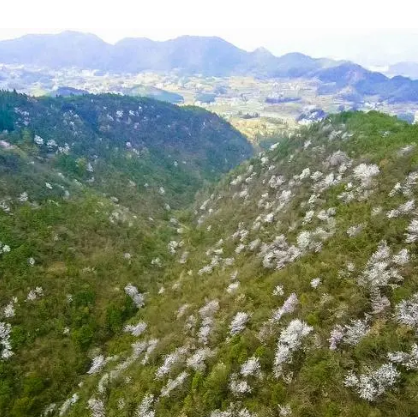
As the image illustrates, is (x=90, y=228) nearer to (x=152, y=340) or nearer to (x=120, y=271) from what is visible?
(x=120, y=271)

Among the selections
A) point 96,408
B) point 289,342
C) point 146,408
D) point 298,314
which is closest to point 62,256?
point 96,408

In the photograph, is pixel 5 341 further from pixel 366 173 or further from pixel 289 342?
pixel 366 173

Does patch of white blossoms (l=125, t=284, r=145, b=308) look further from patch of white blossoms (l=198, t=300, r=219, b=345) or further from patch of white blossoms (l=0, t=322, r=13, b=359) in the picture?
patch of white blossoms (l=198, t=300, r=219, b=345)

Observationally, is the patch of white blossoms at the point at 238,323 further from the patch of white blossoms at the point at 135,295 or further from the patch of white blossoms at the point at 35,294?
the patch of white blossoms at the point at 35,294

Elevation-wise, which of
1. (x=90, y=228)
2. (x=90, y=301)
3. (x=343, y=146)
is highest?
(x=343, y=146)

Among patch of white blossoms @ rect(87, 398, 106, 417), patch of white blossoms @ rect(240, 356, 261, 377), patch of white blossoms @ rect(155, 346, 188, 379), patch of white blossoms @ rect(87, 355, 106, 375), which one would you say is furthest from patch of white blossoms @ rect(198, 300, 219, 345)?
patch of white blossoms @ rect(87, 355, 106, 375)

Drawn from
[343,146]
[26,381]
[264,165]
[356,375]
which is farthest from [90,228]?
[356,375]

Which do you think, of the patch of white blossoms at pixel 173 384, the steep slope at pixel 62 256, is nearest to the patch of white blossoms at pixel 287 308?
the patch of white blossoms at pixel 173 384

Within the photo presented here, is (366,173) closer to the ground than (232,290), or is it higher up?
higher up
